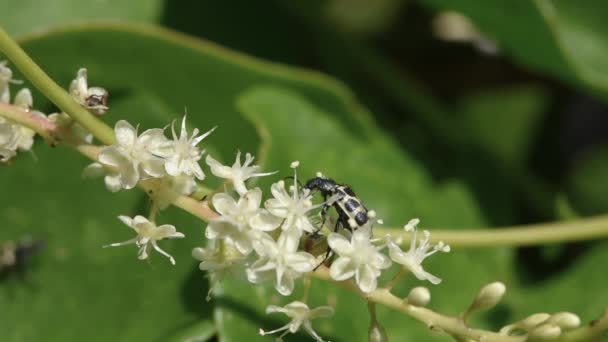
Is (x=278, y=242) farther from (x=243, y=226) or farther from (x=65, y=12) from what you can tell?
(x=65, y=12)

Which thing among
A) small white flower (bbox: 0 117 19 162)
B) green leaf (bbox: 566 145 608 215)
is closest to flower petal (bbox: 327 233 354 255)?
small white flower (bbox: 0 117 19 162)

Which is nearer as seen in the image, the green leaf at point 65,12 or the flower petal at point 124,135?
the flower petal at point 124,135

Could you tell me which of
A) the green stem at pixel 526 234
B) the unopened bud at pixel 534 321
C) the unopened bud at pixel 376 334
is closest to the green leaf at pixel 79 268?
the green stem at pixel 526 234

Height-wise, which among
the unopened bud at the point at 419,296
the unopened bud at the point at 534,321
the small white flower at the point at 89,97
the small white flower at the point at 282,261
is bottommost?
the small white flower at the point at 282,261

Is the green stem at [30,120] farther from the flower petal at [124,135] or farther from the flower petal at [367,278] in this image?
the flower petal at [367,278]

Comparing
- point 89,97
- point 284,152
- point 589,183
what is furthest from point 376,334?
point 589,183

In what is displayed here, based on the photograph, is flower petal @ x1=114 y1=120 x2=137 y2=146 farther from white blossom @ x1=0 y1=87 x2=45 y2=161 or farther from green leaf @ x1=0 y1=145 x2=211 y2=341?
green leaf @ x1=0 y1=145 x2=211 y2=341
